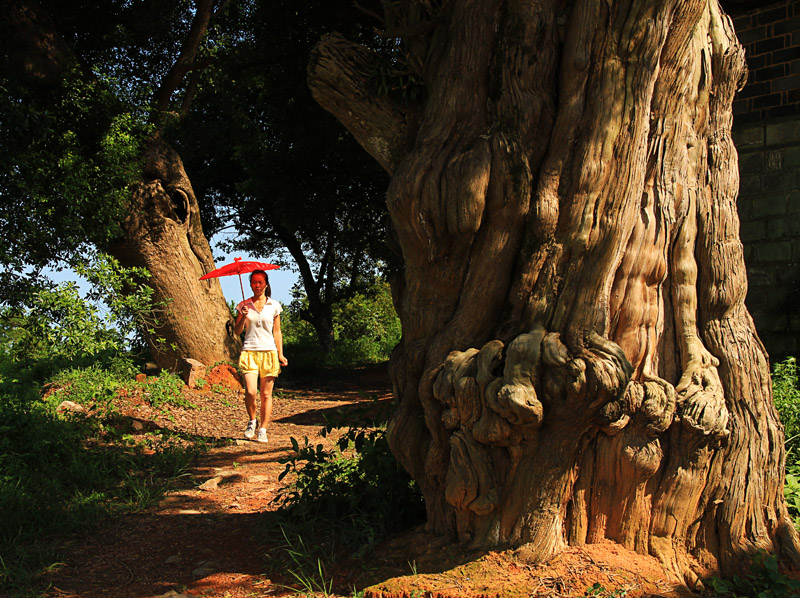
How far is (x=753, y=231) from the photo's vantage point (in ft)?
27.1

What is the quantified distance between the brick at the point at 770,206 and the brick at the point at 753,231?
0.07 metres

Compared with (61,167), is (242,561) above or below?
below

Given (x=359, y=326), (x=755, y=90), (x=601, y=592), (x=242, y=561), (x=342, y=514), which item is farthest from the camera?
(x=359, y=326)

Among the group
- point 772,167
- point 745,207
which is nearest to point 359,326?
point 745,207

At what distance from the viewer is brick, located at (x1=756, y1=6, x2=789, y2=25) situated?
7.99 meters

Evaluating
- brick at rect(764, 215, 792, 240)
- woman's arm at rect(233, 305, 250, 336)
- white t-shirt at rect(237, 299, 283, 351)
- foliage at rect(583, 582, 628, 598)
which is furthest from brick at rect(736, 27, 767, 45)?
foliage at rect(583, 582, 628, 598)

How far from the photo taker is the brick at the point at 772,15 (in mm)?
7992

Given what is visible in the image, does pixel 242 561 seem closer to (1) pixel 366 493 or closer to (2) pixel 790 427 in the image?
(1) pixel 366 493

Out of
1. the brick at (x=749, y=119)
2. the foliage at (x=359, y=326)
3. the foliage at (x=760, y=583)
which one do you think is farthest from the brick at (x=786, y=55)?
the foliage at (x=359, y=326)

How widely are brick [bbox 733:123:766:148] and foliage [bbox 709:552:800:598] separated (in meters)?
6.13

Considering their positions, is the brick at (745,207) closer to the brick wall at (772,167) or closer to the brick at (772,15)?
the brick wall at (772,167)

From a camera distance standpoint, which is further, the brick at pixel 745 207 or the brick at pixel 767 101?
the brick at pixel 745 207

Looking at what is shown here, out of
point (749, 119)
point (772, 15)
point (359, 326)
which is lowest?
point (359, 326)

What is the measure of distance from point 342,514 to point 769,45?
7.39 m
